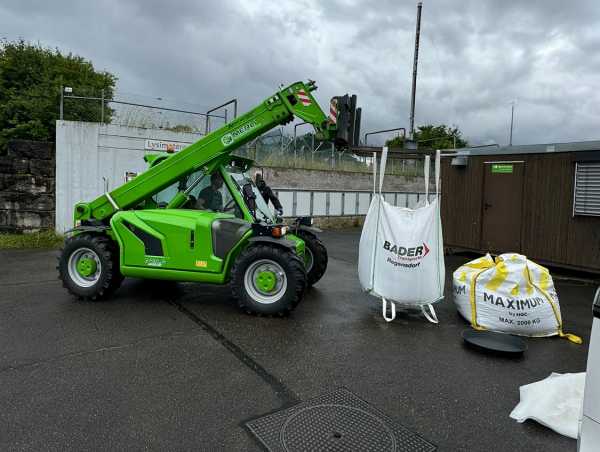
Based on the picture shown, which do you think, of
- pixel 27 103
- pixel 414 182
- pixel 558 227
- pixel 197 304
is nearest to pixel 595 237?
pixel 558 227

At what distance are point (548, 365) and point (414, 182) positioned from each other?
19132mm

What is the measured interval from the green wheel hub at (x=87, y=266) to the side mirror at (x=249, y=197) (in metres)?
2.24

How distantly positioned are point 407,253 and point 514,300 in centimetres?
128

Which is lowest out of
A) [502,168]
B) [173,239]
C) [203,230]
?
[173,239]

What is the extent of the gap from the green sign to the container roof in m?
0.26

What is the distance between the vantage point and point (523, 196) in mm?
9734

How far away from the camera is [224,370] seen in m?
3.77

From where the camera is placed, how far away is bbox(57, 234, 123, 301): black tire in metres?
5.72

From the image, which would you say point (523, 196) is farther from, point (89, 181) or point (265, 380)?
point (89, 181)

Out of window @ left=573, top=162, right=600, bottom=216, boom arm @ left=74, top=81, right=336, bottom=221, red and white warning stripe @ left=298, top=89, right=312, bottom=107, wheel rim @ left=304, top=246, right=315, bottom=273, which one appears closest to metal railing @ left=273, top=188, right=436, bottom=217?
window @ left=573, top=162, right=600, bottom=216

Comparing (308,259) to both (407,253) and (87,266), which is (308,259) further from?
(87,266)

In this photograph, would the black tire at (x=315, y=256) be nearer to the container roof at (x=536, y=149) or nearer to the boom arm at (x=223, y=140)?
the boom arm at (x=223, y=140)

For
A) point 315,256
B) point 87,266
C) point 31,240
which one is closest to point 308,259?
point 315,256

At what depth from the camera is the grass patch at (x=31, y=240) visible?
35.4ft
